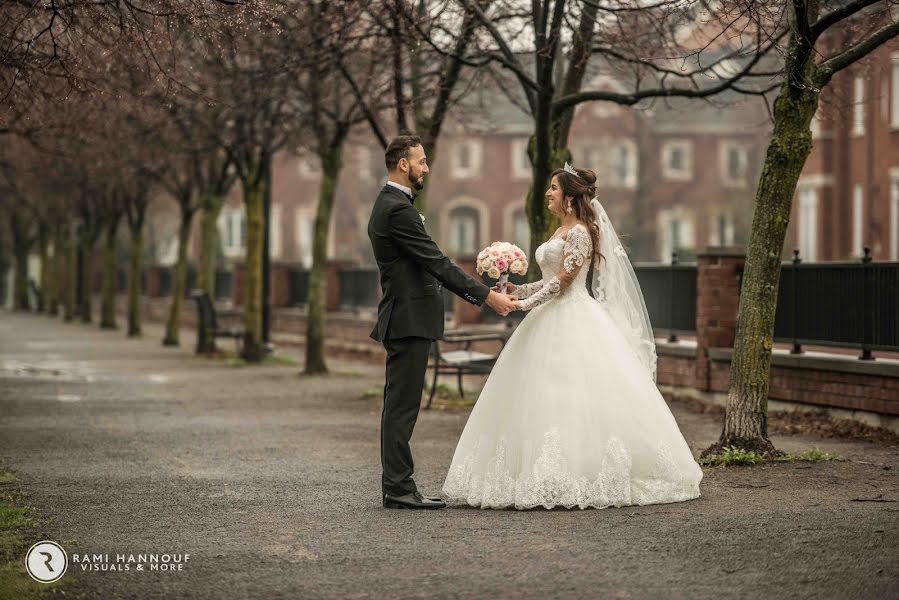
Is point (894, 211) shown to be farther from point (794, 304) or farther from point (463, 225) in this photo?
point (463, 225)

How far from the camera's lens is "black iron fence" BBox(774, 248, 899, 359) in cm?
1328

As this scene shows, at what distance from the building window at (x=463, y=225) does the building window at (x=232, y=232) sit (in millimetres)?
10413

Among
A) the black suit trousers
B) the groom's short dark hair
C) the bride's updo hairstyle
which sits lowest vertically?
the black suit trousers

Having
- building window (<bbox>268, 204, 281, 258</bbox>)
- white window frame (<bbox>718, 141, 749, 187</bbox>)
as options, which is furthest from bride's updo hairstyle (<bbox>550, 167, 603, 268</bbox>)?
building window (<bbox>268, 204, 281, 258</bbox>)

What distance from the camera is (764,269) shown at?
36.1ft

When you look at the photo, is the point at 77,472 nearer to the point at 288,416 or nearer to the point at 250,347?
the point at 288,416

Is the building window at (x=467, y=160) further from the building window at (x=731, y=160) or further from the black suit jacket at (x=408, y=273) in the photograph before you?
the black suit jacket at (x=408, y=273)

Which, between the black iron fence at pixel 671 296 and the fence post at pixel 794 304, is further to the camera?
the black iron fence at pixel 671 296

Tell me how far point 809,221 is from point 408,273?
120ft

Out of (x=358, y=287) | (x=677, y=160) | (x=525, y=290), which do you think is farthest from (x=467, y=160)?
(x=525, y=290)

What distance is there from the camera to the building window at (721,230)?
61719mm

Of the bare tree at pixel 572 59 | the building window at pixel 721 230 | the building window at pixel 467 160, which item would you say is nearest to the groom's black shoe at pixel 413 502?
the bare tree at pixel 572 59

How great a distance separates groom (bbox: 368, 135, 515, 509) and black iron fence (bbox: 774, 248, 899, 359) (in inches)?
223

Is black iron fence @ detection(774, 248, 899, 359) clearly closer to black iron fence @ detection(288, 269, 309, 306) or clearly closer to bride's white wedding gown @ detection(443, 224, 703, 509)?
bride's white wedding gown @ detection(443, 224, 703, 509)
